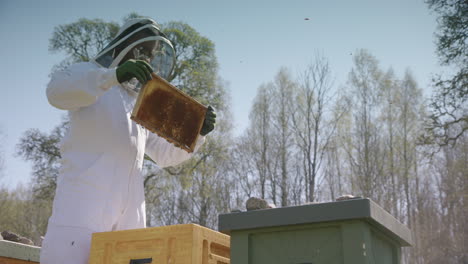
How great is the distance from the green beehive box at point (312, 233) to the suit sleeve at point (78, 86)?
47.7 inches

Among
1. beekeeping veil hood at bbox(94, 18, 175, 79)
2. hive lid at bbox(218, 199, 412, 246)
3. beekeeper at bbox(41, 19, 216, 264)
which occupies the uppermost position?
beekeeping veil hood at bbox(94, 18, 175, 79)

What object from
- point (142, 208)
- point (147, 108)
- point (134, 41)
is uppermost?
point (134, 41)

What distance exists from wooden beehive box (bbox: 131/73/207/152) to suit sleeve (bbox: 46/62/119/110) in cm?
24

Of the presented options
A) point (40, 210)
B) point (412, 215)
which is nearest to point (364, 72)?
point (412, 215)

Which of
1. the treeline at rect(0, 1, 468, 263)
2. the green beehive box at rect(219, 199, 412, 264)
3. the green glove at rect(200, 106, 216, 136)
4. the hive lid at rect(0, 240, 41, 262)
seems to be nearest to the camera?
the green beehive box at rect(219, 199, 412, 264)

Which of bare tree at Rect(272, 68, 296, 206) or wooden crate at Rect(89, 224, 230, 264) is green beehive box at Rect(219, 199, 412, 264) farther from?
bare tree at Rect(272, 68, 296, 206)

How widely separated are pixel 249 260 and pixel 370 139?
742 inches

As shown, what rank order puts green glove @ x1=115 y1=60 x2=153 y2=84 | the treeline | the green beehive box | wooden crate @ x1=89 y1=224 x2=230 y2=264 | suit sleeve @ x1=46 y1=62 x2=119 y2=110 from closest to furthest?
the green beehive box → wooden crate @ x1=89 y1=224 x2=230 y2=264 → green glove @ x1=115 y1=60 x2=153 y2=84 → suit sleeve @ x1=46 y1=62 x2=119 y2=110 → the treeline

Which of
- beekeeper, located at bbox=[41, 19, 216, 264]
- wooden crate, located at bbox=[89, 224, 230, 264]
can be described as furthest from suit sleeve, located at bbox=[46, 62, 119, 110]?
wooden crate, located at bbox=[89, 224, 230, 264]

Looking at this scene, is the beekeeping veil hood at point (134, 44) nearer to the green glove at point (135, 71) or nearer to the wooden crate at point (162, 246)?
the green glove at point (135, 71)

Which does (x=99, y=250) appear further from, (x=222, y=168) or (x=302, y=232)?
(x=222, y=168)

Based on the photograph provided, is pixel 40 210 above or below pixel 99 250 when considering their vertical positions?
above

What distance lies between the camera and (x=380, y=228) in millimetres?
2051

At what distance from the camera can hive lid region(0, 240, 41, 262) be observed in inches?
135
